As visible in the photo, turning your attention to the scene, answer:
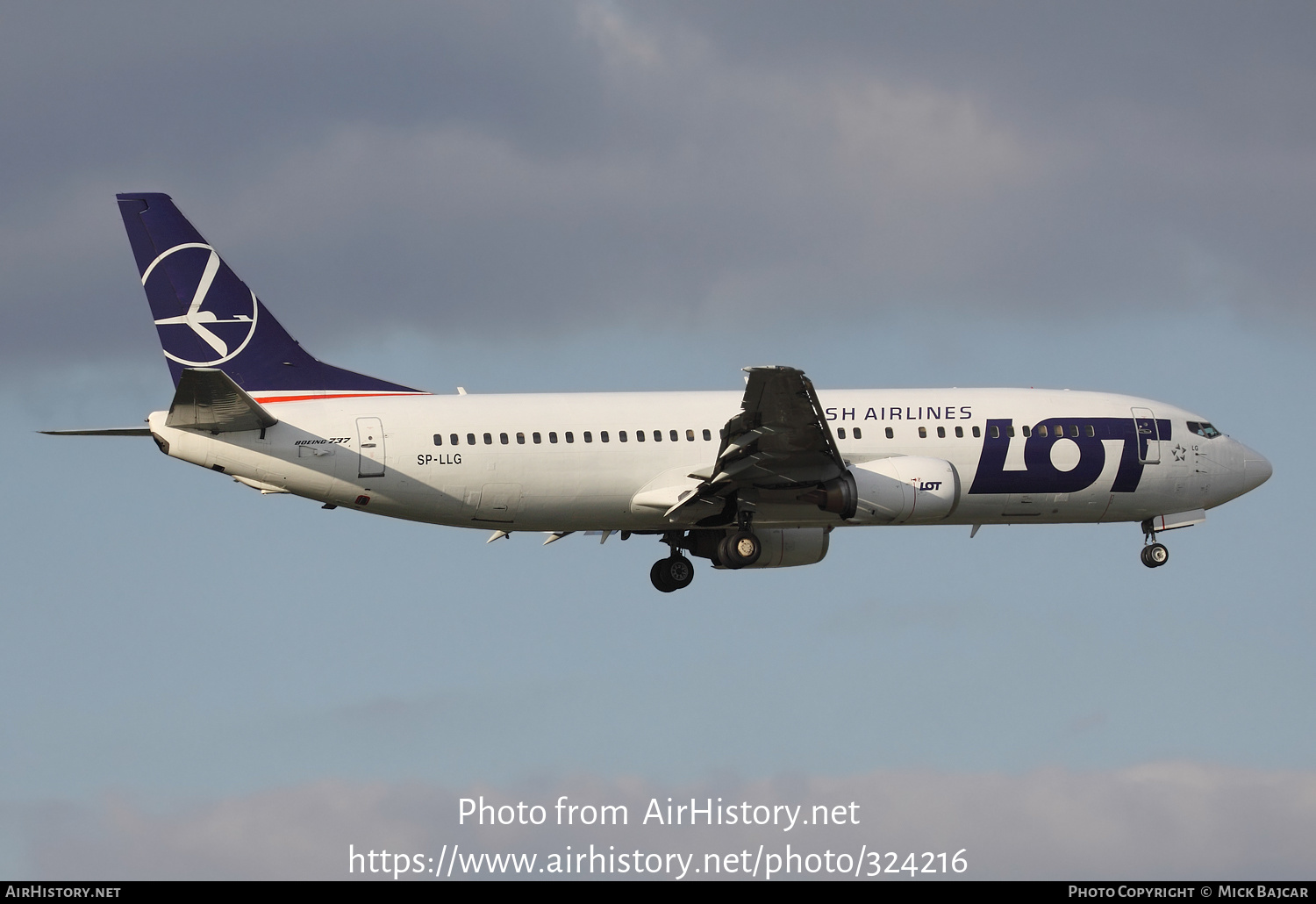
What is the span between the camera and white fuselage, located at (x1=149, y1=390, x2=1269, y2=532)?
4556cm

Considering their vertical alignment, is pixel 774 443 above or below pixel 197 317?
below

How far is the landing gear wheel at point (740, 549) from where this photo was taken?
48969 mm

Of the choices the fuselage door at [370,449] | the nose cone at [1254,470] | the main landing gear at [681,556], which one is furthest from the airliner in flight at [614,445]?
the nose cone at [1254,470]

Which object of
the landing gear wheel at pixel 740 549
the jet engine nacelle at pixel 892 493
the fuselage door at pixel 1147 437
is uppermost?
the fuselage door at pixel 1147 437

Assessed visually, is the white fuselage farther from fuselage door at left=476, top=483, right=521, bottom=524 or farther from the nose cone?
the nose cone

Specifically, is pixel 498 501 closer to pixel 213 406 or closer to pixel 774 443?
pixel 774 443

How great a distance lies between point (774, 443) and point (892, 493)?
4154 millimetres

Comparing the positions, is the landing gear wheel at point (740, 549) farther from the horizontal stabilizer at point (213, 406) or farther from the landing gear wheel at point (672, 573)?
the horizontal stabilizer at point (213, 406)

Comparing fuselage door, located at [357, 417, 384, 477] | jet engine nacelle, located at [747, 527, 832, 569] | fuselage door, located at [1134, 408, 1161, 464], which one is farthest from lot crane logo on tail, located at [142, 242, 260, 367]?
fuselage door, located at [1134, 408, 1161, 464]

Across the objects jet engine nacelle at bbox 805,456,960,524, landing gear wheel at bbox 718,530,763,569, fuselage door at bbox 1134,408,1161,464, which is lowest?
landing gear wheel at bbox 718,530,763,569

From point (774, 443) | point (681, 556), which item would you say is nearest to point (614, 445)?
point (774, 443)

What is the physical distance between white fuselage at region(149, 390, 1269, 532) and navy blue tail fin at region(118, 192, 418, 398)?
→ 103 cm

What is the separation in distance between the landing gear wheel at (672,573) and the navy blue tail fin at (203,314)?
37.9ft

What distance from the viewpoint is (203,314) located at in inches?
1849
